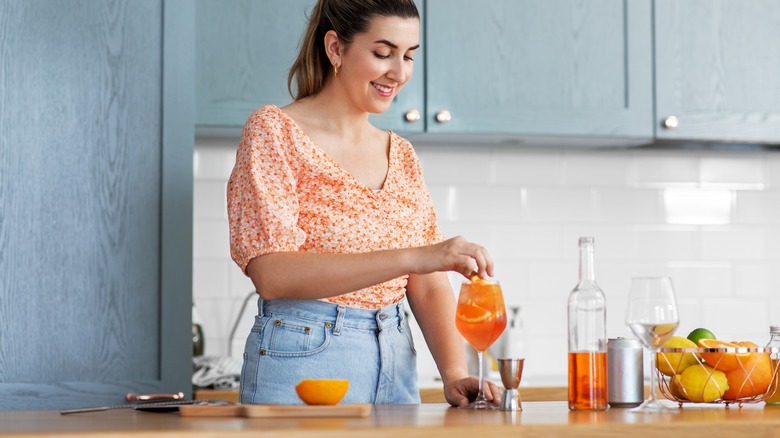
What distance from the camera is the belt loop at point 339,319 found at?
66.6 inches

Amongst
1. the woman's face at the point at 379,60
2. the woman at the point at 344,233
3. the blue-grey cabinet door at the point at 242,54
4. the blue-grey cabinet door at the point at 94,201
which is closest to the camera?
the woman at the point at 344,233

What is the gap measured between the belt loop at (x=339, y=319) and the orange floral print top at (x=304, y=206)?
27 mm

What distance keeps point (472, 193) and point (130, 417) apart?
6.43 ft

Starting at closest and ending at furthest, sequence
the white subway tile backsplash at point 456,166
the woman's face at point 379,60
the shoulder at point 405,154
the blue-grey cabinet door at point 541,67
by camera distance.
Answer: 1. the woman's face at point 379,60
2. the shoulder at point 405,154
3. the blue-grey cabinet door at point 541,67
4. the white subway tile backsplash at point 456,166

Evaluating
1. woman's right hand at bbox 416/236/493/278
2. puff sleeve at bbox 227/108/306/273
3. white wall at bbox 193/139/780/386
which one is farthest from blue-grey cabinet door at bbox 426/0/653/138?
woman's right hand at bbox 416/236/493/278

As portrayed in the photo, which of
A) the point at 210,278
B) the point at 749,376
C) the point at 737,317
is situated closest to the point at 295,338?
the point at 749,376

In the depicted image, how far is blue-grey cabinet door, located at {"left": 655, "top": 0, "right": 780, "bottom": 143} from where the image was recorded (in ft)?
9.09

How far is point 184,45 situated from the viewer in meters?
2.29

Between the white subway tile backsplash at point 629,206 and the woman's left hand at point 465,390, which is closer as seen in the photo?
the woman's left hand at point 465,390

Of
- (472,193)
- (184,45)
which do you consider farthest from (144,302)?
(472,193)

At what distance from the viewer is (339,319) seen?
1.70 meters

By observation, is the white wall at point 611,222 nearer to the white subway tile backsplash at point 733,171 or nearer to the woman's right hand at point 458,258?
the white subway tile backsplash at point 733,171

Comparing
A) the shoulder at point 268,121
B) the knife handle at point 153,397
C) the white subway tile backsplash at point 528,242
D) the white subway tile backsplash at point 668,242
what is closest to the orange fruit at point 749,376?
the shoulder at point 268,121

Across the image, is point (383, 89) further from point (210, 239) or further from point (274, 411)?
point (210, 239)
